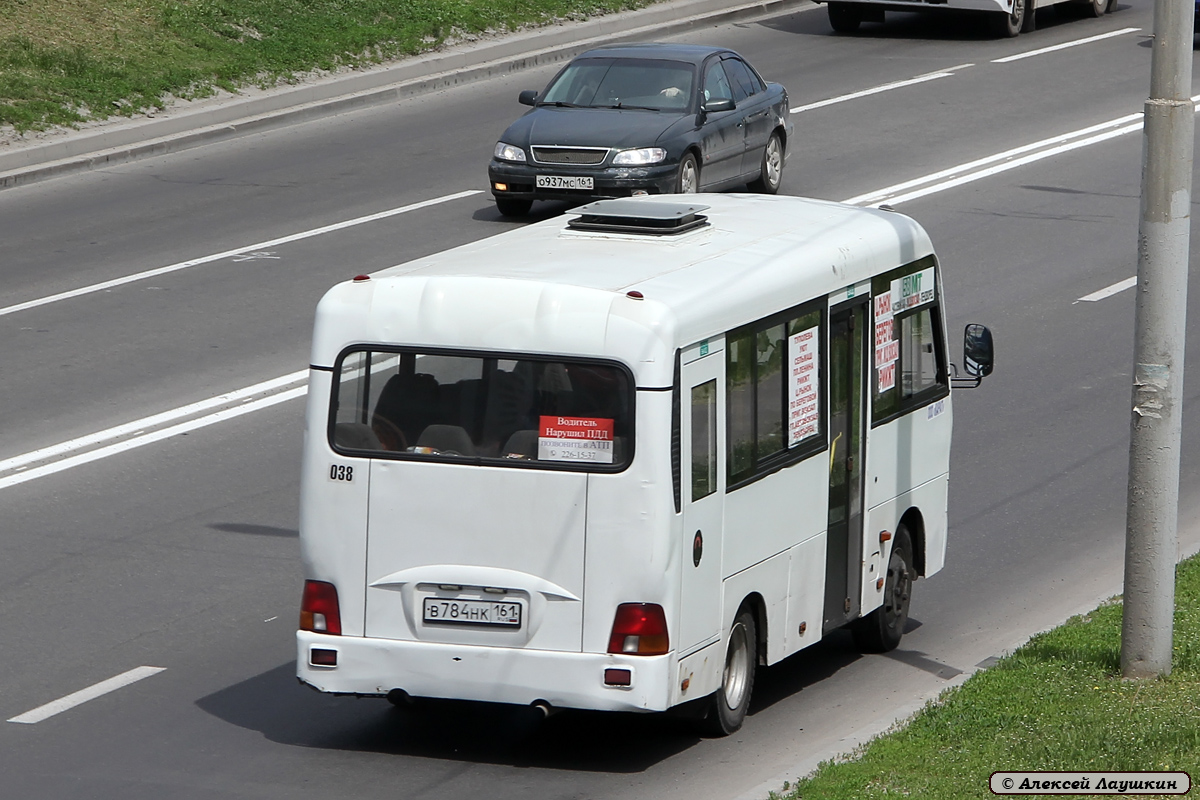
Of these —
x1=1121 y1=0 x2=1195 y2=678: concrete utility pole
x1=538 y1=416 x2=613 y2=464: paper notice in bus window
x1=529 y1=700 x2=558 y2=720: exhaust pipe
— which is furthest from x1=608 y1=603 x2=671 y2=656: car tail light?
x1=1121 y1=0 x2=1195 y2=678: concrete utility pole

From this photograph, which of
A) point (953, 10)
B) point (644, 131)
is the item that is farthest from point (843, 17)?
point (644, 131)

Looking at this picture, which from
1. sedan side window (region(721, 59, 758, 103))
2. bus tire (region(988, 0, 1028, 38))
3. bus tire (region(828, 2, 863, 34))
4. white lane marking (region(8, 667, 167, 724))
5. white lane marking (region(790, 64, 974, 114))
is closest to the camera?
white lane marking (region(8, 667, 167, 724))

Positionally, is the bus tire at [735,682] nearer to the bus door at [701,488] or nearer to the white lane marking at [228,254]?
the bus door at [701,488]

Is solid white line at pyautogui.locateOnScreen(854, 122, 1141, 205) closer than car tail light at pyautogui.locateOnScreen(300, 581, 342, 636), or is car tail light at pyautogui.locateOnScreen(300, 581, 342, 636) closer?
car tail light at pyautogui.locateOnScreen(300, 581, 342, 636)

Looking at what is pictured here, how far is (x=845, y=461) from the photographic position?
9789 millimetres

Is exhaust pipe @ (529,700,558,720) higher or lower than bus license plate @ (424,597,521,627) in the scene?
lower

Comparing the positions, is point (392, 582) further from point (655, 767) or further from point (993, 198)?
point (993, 198)

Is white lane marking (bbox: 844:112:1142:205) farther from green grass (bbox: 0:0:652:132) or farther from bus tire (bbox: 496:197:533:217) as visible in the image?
green grass (bbox: 0:0:652:132)

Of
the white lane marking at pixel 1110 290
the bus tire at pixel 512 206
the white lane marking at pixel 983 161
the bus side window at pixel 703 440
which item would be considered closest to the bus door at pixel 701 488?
the bus side window at pixel 703 440

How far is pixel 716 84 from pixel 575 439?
1406cm

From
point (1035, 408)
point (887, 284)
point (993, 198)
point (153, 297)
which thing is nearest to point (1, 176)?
point (153, 297)

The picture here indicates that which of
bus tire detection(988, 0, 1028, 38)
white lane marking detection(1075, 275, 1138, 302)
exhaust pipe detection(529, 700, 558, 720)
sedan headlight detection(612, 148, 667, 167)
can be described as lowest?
white lane marking detection(1075, 275, 1138, 302)

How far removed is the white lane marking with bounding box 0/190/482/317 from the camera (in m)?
17.2

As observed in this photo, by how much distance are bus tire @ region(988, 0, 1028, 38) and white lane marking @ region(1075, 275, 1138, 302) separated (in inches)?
587
